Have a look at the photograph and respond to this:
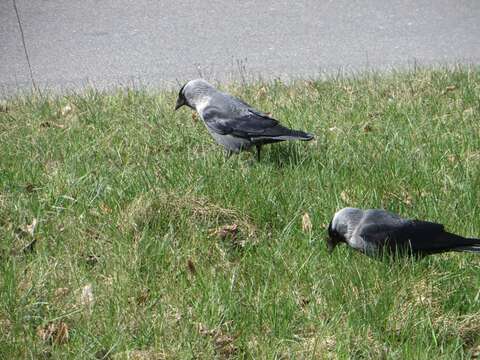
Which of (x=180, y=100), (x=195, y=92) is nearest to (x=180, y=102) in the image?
(x=180, y=100)

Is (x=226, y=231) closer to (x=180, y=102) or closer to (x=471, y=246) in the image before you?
(x=471, y=246)

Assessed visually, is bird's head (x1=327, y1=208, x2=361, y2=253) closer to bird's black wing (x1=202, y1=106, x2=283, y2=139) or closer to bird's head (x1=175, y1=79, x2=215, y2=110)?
bird's black wing (x1=202, y1=106, x2=283, y2=139)

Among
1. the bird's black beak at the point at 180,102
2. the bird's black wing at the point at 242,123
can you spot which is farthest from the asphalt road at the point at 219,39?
the bird's black wing at the point at 242,123

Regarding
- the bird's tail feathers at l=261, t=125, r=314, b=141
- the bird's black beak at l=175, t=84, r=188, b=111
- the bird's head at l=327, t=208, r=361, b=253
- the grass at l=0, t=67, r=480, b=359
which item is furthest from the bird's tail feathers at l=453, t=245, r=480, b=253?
the bird's black beak at l=175, t=84, r=188, b=111

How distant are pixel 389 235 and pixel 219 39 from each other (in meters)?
5.01

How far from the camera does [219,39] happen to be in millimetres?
8266

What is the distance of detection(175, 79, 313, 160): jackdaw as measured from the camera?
5.09 metres

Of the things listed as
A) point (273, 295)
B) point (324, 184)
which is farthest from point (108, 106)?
point (273, 295)

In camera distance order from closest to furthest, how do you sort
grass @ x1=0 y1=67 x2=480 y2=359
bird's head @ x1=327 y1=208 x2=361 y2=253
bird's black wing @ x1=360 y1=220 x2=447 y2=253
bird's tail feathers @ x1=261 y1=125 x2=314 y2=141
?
1. grass @ x1=0 y1=67 x2=480 y2=359
2. bird's black wing @ x1=360 y1=220 x2=447 y2=253
3. bird's head @ x1=327 y1=208 x2=361 y2=253
4. bird's tail feathers @ x1=261 y1=125 x2=314 y2=141

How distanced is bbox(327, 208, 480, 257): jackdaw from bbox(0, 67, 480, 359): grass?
8cm

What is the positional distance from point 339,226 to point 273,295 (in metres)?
0.56

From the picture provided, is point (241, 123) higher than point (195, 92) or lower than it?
lower

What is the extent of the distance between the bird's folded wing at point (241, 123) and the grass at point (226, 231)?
195mm

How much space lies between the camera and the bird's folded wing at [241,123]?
17.0 ft
